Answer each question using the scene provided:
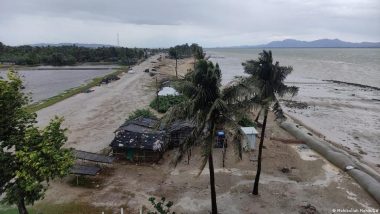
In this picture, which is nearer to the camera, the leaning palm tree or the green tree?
the green tree

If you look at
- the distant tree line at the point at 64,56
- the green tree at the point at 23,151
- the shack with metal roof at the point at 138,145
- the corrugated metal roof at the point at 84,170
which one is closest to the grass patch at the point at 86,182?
the corrugated metal roof at the point at 84,170

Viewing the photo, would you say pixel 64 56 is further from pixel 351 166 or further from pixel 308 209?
pixel 308 209

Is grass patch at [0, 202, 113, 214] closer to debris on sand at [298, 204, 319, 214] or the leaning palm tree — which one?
the leaning palm tree

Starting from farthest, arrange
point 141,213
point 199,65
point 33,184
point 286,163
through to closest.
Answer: point 286,163, point 141,213, point 199,65, point 33,184

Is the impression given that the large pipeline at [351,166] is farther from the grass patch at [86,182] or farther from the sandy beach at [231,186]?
the grass patch at [86,182]

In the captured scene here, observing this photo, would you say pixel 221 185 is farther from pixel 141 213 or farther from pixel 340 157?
pixel 340 157

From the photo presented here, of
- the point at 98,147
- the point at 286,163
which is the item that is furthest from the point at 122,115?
the point at 286,163

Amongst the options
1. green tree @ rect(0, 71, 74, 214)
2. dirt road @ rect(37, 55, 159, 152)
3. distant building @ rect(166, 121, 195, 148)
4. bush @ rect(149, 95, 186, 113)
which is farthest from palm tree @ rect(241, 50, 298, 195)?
bush @ rect(149, 95, 186, 113)
